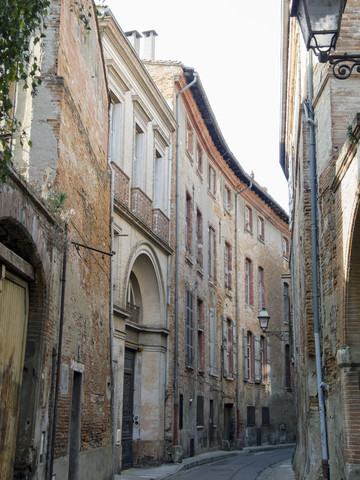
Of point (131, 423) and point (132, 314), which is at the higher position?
point (132, 314)

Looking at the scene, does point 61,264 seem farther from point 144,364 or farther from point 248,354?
point 248,354

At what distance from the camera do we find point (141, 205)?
1616cm

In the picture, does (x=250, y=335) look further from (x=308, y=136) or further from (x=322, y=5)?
(x=322, y=5)

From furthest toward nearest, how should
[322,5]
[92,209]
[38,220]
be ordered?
[92,209], [38,220], [322,5]

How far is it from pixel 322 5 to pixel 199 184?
17.2m

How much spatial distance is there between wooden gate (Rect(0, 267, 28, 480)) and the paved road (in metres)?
7.67

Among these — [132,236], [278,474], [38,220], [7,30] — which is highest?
[132,236]

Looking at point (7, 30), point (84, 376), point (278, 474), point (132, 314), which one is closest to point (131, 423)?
point (132, 314)

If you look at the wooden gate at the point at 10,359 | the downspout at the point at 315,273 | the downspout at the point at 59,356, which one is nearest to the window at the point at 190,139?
the downspout at the point at 315,273

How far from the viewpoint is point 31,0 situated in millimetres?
5770

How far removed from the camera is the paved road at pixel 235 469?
48.7ft

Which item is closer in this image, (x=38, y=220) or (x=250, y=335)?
(x=38, y=220)

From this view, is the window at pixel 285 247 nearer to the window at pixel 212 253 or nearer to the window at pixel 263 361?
the window at pixel 263 361

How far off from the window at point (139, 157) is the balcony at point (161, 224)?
1.17 metres
